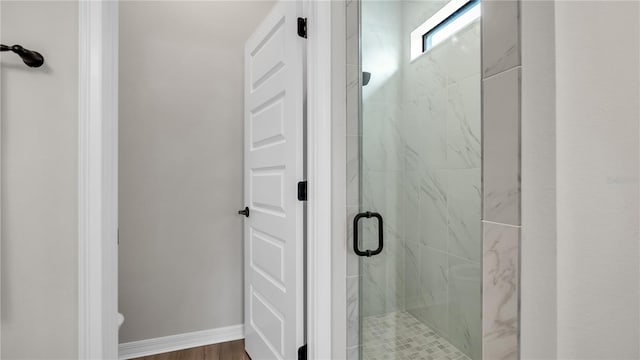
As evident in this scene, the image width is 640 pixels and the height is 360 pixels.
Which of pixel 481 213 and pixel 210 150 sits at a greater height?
pixel 210 150

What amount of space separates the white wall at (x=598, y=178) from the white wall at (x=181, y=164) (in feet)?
6.84

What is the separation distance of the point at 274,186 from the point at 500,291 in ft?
3.94

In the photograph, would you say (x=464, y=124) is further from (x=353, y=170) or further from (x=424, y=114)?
(x=353, y=170)

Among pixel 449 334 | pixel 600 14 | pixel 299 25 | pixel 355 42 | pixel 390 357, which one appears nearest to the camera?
pixel 600 14

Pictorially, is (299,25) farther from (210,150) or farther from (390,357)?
(390,357)

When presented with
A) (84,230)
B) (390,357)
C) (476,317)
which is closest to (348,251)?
(390,357)

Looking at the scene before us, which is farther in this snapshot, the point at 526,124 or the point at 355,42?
the point at 355,42

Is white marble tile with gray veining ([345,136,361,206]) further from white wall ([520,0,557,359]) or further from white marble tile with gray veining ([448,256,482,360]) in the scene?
white wall ([520,0,557,359])

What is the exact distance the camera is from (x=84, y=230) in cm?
122

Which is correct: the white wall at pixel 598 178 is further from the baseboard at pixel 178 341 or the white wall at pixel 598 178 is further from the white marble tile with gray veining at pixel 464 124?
the baseboard at pixel 178 341

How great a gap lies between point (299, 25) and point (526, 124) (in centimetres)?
113

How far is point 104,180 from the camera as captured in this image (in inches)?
49.3

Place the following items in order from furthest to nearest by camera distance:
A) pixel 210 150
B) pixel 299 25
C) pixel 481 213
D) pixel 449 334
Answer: pixel 210 150, pixel 299 25, pixel 449 334, pixel 481 213

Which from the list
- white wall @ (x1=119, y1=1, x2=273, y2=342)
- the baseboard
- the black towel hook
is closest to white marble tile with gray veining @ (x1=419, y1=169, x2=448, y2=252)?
the black towel hook
